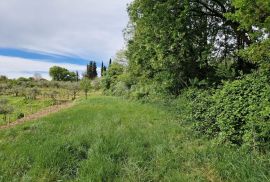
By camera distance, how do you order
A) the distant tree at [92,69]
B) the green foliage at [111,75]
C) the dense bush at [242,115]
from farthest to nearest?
1. the distant tree at [92,69]
2. the green foliage at [111,75]
3. the dense bush at [242,115]

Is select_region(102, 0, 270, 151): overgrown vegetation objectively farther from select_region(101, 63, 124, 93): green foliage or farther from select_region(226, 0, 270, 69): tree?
select_region(101, 63, 124, 93): green foliage

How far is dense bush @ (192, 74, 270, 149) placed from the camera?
503cm

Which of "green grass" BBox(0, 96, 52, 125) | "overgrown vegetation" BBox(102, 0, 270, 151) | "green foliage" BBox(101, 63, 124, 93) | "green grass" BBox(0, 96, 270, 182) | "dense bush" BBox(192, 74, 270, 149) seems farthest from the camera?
"green foliage" BBox(101, 63, 124, 93)

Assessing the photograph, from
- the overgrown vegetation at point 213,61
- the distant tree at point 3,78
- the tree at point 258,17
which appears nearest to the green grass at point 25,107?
the overgrown vegetation at point 213,61

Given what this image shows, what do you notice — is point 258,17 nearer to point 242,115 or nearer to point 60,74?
point 242,115

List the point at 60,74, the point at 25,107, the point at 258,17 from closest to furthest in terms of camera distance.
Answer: the point at 258,17 < the point at 25,107 < the point at 60,74

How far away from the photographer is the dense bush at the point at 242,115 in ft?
16.5

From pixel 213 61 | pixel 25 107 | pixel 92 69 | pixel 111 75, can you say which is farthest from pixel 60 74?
pixel 213 61

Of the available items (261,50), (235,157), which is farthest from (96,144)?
(261,50)

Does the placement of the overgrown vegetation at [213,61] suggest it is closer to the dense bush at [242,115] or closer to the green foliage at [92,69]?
the dense bush at [242,115]

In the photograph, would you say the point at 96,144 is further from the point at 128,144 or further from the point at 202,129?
the point at 202,129

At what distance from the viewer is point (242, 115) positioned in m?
5.92

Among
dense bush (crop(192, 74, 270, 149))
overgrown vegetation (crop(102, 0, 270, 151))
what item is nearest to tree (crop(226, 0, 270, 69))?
overgrown vegetation (crop(102, 0, 270, 151))

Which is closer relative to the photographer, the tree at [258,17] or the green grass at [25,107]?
the tree at [258,17]
